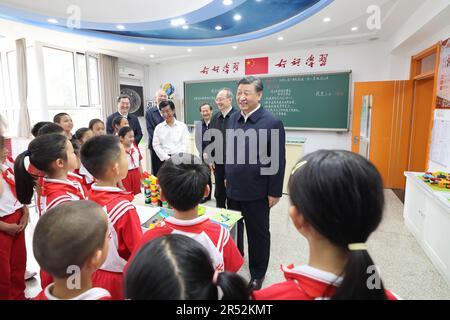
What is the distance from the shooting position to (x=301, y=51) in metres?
4.93

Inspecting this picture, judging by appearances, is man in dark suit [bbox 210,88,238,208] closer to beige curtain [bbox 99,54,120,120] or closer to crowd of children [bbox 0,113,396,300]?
crowd of children [bbox 0,113,396,300]

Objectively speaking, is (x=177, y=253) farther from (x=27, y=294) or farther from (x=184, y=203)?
(x=27, y=294)

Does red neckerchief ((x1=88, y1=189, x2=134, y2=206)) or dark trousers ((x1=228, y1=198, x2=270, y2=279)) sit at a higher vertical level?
red neckerchief ((x1=88, y1=189, x2=134, y2=206))

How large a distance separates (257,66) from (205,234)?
4.94 metres

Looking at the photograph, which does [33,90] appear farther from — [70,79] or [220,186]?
[220,186]

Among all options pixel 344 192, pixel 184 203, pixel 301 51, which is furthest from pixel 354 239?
pixel 301 51

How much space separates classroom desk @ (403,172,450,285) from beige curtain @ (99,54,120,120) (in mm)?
5363

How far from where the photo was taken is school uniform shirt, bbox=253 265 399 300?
23.1 inches

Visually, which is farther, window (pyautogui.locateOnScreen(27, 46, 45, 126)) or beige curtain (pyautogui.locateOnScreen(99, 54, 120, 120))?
beige curtain (pyautogui.locateOnScreen(99, 54, 120, 120))

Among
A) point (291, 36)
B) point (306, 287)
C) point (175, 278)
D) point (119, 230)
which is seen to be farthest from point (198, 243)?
point (291, 36)

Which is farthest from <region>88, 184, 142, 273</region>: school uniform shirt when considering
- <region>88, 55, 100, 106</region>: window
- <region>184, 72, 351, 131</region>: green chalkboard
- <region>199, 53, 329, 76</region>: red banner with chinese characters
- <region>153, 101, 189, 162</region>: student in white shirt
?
<region>88, 55, 100, 106</region>: window

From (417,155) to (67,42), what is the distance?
612cm

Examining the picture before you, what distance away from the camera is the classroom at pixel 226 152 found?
0.61 metres

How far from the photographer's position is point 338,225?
1.91 ft
